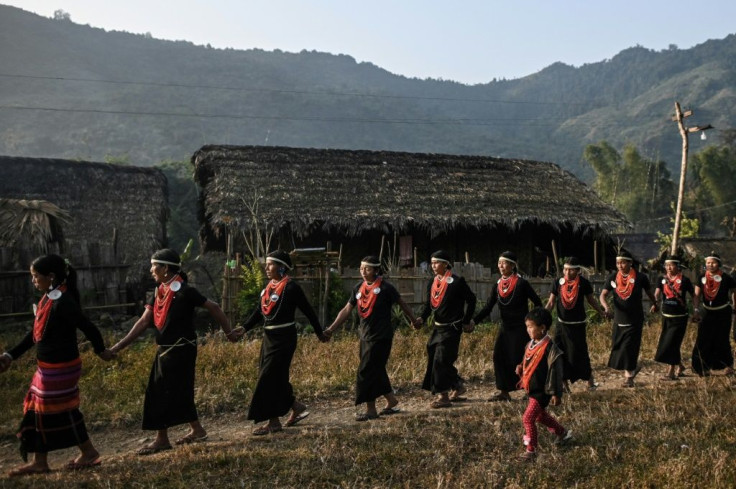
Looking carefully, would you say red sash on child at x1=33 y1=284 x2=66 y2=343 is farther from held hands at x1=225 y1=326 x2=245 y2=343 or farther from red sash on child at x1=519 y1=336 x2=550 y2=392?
red sash on child at x1=519 y1=336 x2=550 y2=392

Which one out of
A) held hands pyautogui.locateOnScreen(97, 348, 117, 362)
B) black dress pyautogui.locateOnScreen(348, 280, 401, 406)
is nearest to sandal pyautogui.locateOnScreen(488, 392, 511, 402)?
black dress pyautogui.locateOnScreen(348, 280, 401, 406)

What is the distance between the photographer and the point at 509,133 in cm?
9781

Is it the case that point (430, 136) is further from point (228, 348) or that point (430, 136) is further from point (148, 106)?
point (228, 348)

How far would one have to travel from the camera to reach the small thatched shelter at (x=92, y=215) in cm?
1214

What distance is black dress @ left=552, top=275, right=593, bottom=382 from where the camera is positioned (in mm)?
7480

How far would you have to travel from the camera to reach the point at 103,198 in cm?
1591

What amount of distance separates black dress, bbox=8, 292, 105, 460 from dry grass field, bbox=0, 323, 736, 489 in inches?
11.9

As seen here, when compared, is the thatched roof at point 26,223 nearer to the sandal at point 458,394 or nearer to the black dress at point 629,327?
the sandal at point 458,394

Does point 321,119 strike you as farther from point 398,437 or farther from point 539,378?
point 539,378

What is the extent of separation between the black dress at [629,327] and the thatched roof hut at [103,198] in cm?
967

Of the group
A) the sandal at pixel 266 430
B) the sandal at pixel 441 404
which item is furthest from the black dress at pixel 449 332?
the sandal at pixel 266 430

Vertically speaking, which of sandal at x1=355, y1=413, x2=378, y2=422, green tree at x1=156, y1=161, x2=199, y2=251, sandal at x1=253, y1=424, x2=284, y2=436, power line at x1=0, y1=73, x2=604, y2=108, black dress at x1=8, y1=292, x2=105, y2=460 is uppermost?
power line at x1=0, y1=73, x2=604, y2=108

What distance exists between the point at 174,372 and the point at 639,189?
130 feet

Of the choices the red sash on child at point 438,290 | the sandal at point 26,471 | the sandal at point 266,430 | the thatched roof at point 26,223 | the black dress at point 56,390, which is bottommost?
the sandal at point 266,430
